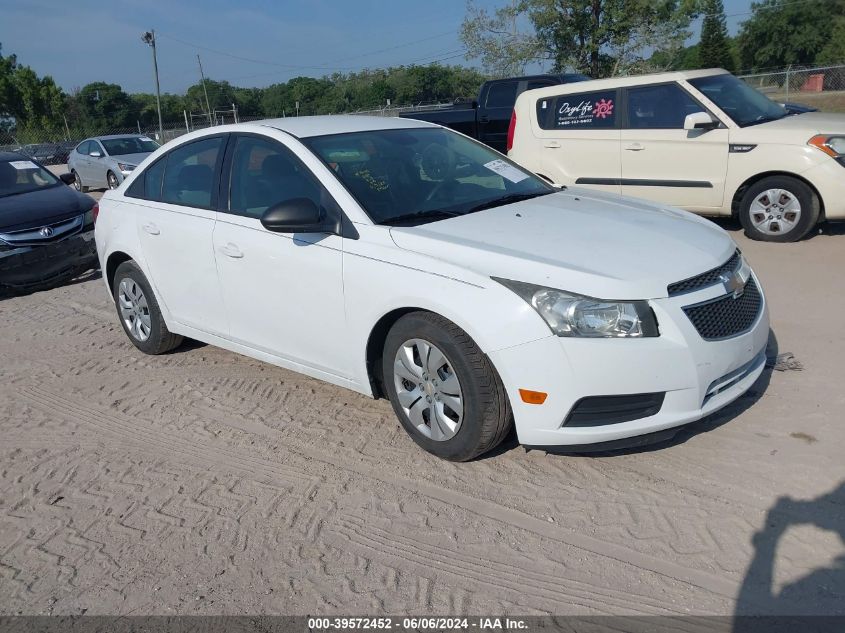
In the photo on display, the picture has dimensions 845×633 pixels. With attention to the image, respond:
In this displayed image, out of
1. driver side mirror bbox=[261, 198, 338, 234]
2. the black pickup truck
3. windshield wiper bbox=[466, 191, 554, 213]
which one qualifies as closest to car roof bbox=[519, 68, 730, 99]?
the black pickup truck

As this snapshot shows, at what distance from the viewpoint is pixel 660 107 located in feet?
26.9

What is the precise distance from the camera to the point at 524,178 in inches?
188

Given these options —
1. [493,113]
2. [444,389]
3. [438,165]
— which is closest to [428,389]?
[444,389]

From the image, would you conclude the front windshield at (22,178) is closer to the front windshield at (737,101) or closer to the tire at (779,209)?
the front windshield at (737,101)

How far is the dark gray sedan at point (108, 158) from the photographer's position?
664 inches

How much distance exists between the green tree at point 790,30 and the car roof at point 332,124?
6415cm

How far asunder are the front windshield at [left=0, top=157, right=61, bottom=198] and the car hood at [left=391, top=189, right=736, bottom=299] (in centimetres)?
737

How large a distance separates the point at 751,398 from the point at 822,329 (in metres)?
1.37

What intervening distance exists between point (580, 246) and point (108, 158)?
16.2 m

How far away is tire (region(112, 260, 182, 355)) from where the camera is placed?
529cm

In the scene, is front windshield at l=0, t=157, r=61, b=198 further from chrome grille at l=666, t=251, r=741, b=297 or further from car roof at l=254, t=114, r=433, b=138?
chrome grille at l=666, t=251, r=741, b=297

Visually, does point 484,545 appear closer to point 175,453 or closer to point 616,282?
point 616,282

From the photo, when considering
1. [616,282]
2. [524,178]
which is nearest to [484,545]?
[616,282]

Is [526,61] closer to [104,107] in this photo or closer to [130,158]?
[130,158]
